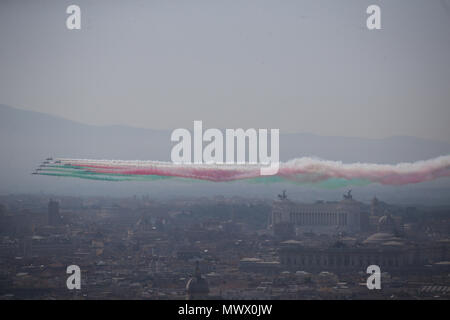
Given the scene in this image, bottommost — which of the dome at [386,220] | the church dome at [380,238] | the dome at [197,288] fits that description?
the dome at [197,288]

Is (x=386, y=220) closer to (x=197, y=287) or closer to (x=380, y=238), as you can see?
(x=380, y=238)

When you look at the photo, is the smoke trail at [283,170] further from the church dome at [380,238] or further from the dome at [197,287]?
the church dome at [380,238]

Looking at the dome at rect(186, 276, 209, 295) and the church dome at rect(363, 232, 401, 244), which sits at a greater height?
the church dome at rect(363, 232, 401, 244)

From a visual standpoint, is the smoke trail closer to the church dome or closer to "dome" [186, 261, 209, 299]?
"dome" [186, 261, 209, 299]

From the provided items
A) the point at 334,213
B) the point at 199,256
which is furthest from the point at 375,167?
the point at 334,213

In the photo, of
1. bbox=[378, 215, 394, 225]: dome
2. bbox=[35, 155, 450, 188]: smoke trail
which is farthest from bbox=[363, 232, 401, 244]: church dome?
bbox=[35, 155, 450, 188]: smoke trail

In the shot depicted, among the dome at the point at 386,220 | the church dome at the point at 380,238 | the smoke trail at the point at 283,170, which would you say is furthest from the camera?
the dome at the point at 386,220

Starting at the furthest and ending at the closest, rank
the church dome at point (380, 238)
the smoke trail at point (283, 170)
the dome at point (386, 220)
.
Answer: the dome at point (386, 220), the church dome at point (380, 238), the smoke trail at point (283, 170)

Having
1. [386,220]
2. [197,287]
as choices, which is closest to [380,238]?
[386,220]

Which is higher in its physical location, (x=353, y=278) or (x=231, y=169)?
(x=231, y=169)

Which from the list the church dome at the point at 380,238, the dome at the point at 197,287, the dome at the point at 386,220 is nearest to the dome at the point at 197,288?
the dome at the point at 197,287
